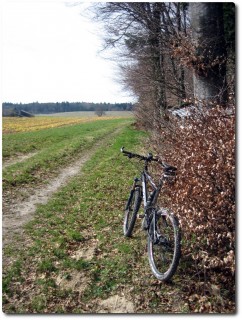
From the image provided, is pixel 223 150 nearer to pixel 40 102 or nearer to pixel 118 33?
pixel 40 102

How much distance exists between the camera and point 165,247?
372cm

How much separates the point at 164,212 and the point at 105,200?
3423 mm

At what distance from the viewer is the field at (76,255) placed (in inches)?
135

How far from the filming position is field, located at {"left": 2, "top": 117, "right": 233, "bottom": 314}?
3420 millimetres

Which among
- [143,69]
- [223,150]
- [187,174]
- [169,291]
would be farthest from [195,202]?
[143,69]

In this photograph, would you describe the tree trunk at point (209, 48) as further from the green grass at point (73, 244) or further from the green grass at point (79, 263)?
the green grass at point (73, 244)

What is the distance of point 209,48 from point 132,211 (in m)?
2.61

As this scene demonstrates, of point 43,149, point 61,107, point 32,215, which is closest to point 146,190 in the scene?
point 61,107

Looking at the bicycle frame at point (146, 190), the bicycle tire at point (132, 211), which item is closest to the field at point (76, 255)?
the bicycle tire at point (132, 211)

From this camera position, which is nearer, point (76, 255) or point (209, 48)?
point (209, 48)

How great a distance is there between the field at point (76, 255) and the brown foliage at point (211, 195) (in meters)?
0.40

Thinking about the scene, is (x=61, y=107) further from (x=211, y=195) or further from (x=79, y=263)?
(x=211, y=195)

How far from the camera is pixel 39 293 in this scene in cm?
357

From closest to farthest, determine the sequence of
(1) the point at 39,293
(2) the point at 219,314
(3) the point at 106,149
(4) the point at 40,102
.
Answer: (2) the point at 219,314 < (1) the point at 39,293 < (4) the point at 40,102 < (3) the point at 106,149
